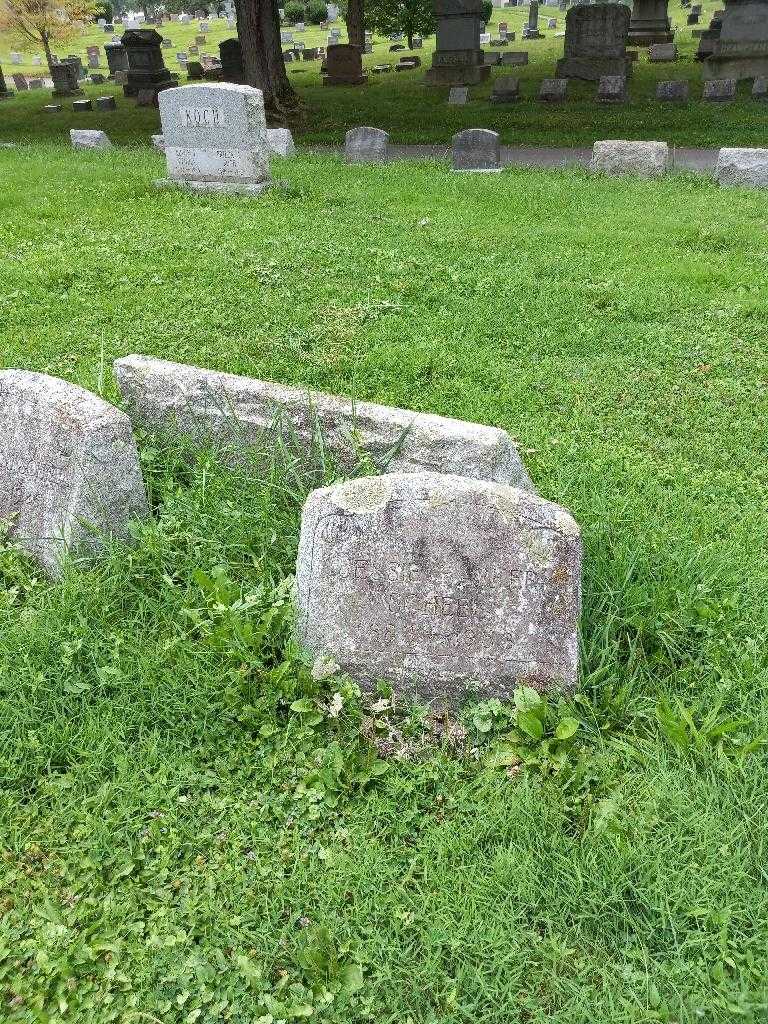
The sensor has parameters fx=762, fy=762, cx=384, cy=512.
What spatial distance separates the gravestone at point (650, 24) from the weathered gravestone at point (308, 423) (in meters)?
25.8

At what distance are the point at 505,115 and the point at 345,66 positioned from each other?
8603mm

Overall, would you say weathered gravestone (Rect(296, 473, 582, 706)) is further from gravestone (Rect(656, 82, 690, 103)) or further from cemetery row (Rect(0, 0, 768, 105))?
cemetery row (Rect(0, 0, 768, 105))

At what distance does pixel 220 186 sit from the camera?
9.68m

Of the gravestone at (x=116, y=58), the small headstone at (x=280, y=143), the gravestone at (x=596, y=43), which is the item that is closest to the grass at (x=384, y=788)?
the small headstone at (x=280, y=143)

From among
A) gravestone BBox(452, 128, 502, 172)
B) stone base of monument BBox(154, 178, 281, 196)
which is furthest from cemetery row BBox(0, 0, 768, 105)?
stone base of monument BBox(154, 178, 281, 196)

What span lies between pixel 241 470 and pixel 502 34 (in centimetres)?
3556

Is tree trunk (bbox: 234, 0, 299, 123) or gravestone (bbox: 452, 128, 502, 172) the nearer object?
gravestone (bbox: 452, 128, 502, 172)

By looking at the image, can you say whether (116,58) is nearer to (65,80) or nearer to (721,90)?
(65,80)

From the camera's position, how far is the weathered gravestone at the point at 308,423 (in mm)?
2811

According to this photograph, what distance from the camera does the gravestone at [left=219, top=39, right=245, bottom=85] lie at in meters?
22.9

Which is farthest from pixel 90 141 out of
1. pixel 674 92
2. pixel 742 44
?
pixel 742 44

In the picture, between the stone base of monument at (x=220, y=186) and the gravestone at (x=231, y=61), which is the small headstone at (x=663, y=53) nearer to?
the gravestone at (x=231, y=61)

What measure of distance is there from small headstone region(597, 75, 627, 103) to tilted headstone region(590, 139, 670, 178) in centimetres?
746

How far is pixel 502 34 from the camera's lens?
32.2 metres
